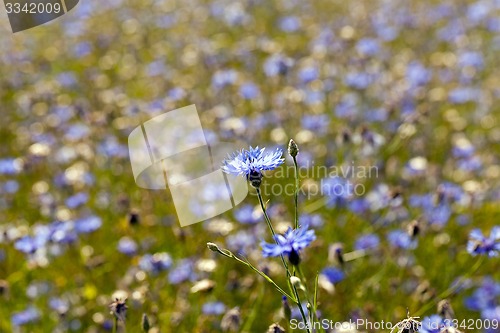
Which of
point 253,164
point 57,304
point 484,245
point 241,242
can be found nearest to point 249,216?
point 241,242

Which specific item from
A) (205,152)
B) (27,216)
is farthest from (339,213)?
(27,216)

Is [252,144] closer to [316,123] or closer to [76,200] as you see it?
[316,123]

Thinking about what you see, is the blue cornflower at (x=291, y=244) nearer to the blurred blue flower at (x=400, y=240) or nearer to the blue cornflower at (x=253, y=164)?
the blue cornflower at (x=253, y=164)

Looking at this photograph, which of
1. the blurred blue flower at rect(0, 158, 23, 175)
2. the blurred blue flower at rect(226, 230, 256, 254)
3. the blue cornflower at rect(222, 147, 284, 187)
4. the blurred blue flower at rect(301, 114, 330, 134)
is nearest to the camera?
the blue cornflower at rect(222, 147, 284, 187)

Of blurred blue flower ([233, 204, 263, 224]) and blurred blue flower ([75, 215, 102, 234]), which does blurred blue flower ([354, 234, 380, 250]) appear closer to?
blurred blue flower ([233, 204, 263, 224])

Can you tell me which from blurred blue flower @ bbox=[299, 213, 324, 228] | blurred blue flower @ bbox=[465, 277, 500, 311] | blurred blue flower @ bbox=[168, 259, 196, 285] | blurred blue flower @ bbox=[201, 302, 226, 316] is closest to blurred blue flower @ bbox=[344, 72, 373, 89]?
blurred blue flower @ bbox=[299, 213, 324, 228]

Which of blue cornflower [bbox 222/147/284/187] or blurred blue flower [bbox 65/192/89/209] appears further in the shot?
blurred blue flower [bbox 65/192/89/209]
